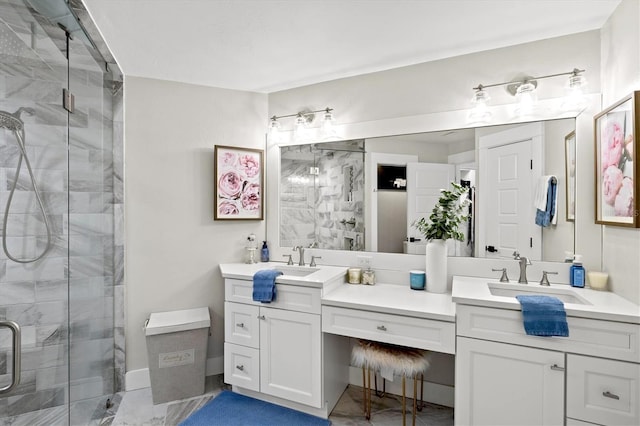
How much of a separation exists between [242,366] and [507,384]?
1672 millimetres

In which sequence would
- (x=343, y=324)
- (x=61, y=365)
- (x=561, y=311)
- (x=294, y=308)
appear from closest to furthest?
(x=561, y=311) < (x=61, y=365) < (x=343, y=324) < (x=294, y=308)

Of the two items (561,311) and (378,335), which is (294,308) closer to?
(378,335)

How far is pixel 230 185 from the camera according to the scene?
2836 mm

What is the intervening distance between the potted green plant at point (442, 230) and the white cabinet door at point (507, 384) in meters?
0.52

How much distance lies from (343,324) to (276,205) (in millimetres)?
1290

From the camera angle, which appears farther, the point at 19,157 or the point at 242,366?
the point at 242,366

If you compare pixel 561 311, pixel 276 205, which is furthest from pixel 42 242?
pixel 561 311

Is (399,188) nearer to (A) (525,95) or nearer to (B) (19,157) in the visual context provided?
(A) (525,95)

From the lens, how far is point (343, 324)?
206 centimetres

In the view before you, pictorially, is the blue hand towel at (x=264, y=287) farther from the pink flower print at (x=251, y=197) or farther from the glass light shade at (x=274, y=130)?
the glass light shade at (x=274, y=130)

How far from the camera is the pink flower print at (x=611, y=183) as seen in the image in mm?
1702

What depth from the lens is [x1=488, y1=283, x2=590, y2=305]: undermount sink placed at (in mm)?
1878

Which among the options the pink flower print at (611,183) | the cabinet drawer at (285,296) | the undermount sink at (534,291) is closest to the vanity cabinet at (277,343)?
the cabinet drawer at (285,296)

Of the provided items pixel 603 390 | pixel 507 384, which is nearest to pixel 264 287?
pixel 507 384
